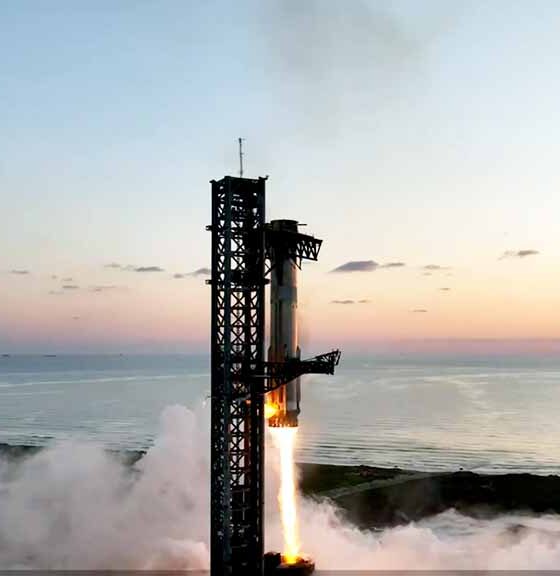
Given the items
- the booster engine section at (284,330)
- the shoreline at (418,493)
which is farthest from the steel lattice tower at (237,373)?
the shoreline at (418,493)

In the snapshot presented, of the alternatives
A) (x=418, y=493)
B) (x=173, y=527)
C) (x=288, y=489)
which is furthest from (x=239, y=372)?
(x=418, y=493)

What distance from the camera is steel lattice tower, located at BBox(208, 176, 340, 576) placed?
3438 centimetres

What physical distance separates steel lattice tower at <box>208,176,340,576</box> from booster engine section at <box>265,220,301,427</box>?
107 inches

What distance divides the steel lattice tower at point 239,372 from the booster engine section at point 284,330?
2.72 metres

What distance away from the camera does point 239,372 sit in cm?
3503

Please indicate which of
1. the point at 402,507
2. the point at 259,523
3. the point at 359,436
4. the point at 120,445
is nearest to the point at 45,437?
the point at 120,445

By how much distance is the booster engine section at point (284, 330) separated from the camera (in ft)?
126

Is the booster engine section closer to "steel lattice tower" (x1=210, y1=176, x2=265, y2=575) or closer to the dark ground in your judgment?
"steel lattice tower" (x1=210, y1=176, x2=265, y2=575)

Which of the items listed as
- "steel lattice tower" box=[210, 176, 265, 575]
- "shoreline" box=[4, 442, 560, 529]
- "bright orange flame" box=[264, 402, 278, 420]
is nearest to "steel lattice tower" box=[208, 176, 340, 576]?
"steel lattice tower" box=[210, 176, 265, 575]

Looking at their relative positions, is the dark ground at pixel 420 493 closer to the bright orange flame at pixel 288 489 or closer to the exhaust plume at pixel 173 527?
the exhaust plume at pixel 173 527

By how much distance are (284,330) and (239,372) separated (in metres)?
4.61

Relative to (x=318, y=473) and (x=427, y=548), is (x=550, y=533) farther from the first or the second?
(x=318, y=473)

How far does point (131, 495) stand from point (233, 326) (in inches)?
1059

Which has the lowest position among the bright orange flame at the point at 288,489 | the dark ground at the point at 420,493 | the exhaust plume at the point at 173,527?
the dark ground at the point at 420,493
